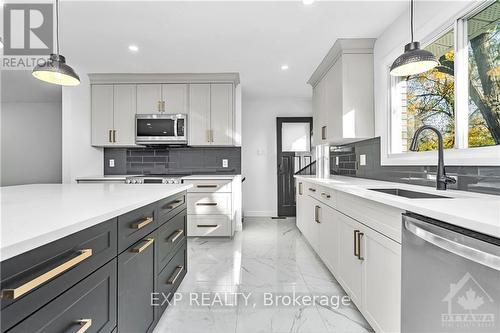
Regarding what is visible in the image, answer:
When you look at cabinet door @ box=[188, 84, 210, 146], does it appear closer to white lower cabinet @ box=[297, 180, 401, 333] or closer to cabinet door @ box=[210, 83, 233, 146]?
cabinet door @ box=[210, 83, 233, 146]

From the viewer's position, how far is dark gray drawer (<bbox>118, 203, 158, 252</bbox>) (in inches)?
40.4

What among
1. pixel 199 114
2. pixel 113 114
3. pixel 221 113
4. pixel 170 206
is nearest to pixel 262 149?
pixel 221 113

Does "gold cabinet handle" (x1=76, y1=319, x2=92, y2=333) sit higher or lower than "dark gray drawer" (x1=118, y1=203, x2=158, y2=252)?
lower

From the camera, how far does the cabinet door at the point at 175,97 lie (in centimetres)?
366

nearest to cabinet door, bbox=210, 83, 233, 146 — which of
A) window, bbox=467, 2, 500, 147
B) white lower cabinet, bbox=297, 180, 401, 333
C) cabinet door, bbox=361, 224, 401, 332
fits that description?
white lower cabinet, bbox=297, 180, 401, 333

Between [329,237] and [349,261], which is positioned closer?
[349,261]

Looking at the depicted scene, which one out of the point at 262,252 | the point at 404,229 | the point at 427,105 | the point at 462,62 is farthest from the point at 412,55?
the point at 262,252

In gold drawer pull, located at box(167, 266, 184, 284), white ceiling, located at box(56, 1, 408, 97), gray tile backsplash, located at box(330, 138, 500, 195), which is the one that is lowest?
gold drawer pull, located at box(167, 266, 184, 284)

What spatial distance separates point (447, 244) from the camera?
82 centimetres

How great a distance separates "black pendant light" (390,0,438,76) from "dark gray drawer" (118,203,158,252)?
5.69 ft

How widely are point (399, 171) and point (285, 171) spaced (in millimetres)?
2653

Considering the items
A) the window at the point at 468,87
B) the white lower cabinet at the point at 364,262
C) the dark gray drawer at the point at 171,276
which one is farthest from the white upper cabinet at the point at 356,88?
the dark gray drawer at the point at 171,276

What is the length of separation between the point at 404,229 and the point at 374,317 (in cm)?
64

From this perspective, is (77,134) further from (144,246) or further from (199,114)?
(144,246)
